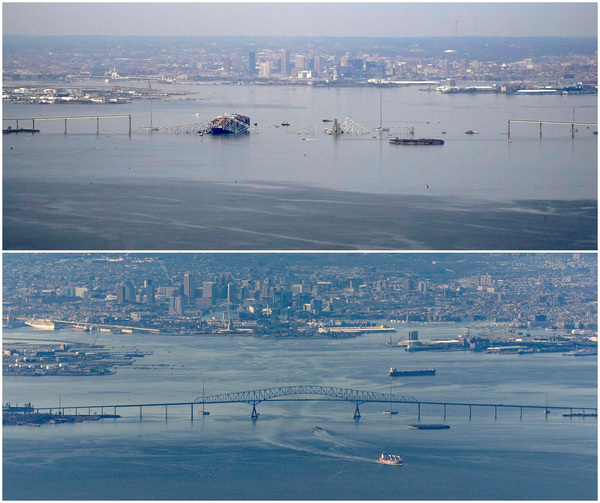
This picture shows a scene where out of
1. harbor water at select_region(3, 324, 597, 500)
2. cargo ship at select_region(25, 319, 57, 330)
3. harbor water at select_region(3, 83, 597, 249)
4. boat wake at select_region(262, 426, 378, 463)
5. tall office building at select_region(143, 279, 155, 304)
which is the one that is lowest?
harbor water at select_region(3, 324, 597, 500)

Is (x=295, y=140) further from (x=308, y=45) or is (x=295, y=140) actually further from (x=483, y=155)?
(x=308, y=45)

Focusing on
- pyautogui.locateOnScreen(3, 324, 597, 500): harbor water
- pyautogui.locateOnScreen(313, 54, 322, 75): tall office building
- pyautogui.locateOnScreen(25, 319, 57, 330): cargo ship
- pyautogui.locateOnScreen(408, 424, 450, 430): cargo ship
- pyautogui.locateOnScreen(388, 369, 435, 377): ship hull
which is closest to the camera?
pyautogui.locateOnScreen(3, 324, 597, 500): harbor water

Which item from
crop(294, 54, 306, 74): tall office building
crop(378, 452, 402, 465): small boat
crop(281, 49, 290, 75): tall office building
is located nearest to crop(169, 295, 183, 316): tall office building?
crop(378, 452, 402, 465): small boat

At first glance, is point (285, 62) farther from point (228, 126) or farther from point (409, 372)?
point (409, 372)

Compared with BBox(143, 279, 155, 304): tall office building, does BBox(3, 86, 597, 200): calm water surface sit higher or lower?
higher

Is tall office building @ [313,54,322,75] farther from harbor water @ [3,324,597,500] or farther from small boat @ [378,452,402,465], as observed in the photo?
small boat @ [378,452,402,465]
